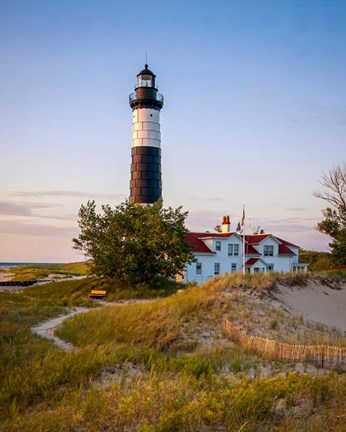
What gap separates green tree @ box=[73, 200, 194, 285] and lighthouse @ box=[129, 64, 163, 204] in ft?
29.2

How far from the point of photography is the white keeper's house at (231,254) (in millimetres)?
42906

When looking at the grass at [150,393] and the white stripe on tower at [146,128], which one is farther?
the white stripe on tower at [146,128]

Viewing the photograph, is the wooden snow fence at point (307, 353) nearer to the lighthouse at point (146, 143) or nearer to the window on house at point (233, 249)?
the window on house at point (233, 249)

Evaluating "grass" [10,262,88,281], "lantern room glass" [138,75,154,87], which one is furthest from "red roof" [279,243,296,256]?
"grass" [10,262,88,281]

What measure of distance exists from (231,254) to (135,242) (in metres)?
14.0

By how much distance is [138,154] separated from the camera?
153 ft

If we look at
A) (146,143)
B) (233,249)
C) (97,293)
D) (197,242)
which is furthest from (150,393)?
(146,143)

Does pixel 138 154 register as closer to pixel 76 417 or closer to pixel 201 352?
pixel 201 352

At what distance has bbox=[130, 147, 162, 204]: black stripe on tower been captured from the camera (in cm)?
4603

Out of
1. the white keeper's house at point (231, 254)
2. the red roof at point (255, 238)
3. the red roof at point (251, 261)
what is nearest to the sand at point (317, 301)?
the white keeper's house at point (231, 254)

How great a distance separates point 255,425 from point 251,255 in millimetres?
40527

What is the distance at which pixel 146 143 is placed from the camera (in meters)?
46.4

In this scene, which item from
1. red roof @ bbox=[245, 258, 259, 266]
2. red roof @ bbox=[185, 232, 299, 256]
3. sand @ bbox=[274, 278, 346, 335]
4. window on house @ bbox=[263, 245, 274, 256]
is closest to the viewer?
sand @ bbox=[274, 278, 346, 335]

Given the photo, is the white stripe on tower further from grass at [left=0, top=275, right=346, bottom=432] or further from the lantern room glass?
grass at [left=0, top=275, right=346, bottom=432]
